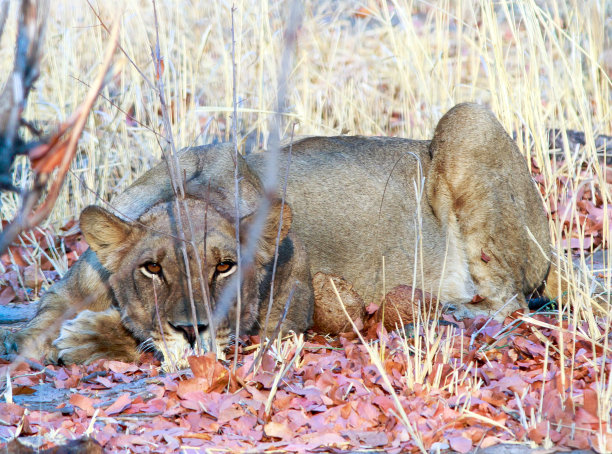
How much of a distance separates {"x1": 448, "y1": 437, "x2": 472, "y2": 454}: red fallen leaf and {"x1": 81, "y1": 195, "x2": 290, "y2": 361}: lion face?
3.79ft

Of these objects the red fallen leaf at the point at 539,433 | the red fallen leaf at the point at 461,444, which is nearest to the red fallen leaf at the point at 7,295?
the red fallen leaf at the point at 461,444

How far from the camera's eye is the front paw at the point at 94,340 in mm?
3629

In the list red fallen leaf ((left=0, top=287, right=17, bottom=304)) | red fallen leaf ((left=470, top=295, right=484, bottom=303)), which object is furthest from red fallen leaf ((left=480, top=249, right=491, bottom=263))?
red fallen leaf ((left=0, top=287, right=17, bottom=304))

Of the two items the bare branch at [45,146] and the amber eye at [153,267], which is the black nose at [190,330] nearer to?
the amber eye at [153,267]

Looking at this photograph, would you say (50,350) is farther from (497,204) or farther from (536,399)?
(497,204)

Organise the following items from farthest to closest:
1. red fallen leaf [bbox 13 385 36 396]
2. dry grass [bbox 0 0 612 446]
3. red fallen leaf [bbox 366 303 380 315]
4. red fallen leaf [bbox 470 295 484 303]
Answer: dry grass [bbox 0 0 612 446], red fallen leaf [bbox 470 295 484 303], red fallen leaf [bbox 366 303 380 315], red fallen leaf [bbox 13 385 36 396]

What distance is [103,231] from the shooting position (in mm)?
3629

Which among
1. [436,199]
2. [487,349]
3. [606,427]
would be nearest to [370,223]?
[436,199]

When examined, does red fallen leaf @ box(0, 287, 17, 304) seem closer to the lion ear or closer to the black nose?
the lion ear

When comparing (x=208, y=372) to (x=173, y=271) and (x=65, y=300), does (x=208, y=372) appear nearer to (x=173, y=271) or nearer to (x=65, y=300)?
(x=173, y=271)

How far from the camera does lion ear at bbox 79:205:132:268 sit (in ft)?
11.7

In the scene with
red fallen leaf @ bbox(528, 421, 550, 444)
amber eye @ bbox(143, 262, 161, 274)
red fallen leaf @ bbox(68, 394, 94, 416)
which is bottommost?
red fallen leaf @ bbox(68, 394, 94, 416)

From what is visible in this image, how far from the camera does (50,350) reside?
3.72 m

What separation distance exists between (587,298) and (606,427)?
0.85 m
